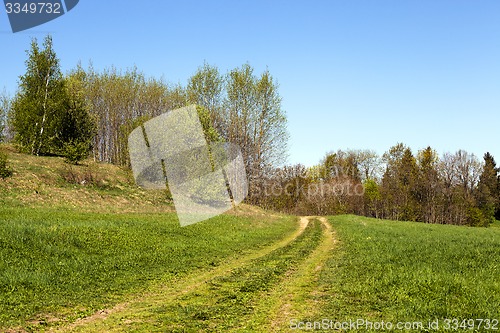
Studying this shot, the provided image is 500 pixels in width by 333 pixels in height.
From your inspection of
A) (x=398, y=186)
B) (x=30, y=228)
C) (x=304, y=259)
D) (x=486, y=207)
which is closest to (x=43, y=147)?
(x=30, y=228)

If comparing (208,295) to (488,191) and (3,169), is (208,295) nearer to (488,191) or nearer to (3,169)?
(3,169)

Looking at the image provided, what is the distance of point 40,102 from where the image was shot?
4516 centimetres

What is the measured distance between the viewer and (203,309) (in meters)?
9.26

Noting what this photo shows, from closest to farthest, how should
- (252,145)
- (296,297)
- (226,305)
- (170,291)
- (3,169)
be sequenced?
(226,305)
(296,297)
(170,291)
(3,169)
(252,145)

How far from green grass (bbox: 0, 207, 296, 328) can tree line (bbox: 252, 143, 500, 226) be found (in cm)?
5972

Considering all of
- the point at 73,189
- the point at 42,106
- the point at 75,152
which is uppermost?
the point at 42,106

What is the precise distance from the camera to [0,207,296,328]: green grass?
10039mm

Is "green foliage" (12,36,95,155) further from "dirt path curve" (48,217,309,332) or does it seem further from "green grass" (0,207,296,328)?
"dirt path curve" (48,217,309,332)

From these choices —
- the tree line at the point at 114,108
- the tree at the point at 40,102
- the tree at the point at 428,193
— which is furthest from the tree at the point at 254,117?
the tree at the point at 428,193

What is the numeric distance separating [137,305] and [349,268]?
28.1 ft

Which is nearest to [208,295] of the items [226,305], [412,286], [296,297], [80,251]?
[226,305]

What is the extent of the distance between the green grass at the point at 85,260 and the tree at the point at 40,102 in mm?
26380

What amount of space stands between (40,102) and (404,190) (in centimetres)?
7887

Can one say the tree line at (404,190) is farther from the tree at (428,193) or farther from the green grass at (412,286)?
the green grass at (412,286)
